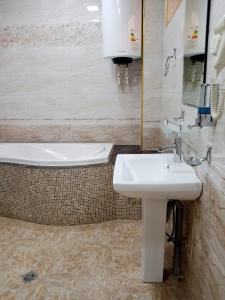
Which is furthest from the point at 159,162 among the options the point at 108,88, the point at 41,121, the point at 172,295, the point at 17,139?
the point at 17,139

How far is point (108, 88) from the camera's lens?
9.79 feet

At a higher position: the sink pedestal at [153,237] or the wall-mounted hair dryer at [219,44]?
the wall-mounted hair dryer at [219,44]

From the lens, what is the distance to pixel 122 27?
249cm

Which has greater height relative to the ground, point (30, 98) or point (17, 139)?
point (30, 98)

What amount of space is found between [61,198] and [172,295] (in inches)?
47.4

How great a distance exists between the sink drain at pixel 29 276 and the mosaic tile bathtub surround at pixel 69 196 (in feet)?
2.02

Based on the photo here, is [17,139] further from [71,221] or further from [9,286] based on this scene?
[9,286]

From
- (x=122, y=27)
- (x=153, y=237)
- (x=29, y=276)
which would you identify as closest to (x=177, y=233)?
(x=153, y=237)

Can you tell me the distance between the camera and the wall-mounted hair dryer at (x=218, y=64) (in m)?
0.93

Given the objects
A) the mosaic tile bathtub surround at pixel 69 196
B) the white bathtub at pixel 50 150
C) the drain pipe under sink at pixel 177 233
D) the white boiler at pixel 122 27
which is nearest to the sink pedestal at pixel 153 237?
the drain pipe under sink at pixel 177 233

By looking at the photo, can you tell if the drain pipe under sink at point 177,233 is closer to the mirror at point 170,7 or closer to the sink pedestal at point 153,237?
the sink pedestal at point 153,237

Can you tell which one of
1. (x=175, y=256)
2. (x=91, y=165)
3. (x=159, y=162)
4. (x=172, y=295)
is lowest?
(x=172, y=295)

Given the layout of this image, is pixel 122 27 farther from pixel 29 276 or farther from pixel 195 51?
pixel 29 276

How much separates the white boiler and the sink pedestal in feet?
5.56
